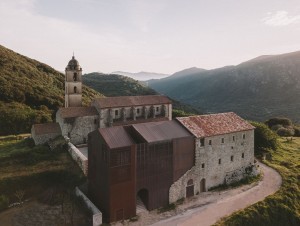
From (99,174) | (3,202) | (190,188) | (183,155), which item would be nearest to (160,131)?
(183,155)

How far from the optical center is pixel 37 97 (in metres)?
77.1

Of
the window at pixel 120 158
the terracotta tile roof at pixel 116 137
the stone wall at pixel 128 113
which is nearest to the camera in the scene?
the window at pixel 120 158

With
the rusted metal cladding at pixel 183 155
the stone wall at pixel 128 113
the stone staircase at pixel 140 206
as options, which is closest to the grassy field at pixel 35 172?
the stone staircase at pixel 140 206

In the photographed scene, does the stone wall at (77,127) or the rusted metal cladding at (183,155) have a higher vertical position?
the stone wall at (77,127)

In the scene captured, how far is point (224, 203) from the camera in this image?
118ft

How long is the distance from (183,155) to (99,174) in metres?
10.7

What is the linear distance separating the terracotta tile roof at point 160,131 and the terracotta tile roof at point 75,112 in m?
15.5

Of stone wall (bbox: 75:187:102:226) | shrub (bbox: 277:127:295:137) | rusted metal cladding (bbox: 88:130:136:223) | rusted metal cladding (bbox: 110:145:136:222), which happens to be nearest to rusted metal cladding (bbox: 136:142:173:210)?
rusted metal cladding (bbox: 110:145:136:222)

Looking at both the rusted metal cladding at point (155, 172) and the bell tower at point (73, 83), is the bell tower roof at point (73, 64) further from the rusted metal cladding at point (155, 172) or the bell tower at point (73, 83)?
the rusted metal cladding at point (155, 172)

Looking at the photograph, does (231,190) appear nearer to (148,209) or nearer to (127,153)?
(148,209)

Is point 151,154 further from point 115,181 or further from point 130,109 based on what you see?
point 130,109

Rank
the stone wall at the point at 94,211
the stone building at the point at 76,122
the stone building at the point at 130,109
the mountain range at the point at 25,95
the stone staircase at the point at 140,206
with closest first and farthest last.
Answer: the stone wall at the point at 94,211
the stone staircase at the point at 140,206
the stone building at the point at 76,122
the stone building at the point at 130,109
the mountain range at the point at 25,95

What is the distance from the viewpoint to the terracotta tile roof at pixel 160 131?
34531mm

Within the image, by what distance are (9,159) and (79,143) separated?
11.3m
